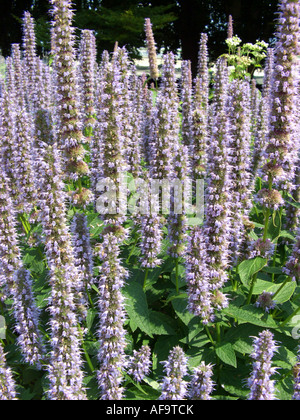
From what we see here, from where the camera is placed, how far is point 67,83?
16.1ft

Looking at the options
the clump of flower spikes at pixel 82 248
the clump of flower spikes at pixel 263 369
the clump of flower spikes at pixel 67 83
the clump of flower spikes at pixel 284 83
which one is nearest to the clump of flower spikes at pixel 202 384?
the clump of flower spikes at pixel 263 369

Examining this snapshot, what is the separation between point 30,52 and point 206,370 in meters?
8.43

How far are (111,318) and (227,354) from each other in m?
1.45

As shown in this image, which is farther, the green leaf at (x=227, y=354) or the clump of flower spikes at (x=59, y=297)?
the green leaf at (x=227, y=354)

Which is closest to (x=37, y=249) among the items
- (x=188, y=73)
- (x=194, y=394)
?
(x=194, y=394)

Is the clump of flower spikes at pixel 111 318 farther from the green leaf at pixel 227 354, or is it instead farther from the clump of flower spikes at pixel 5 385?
the green leaf at pixel 227 354

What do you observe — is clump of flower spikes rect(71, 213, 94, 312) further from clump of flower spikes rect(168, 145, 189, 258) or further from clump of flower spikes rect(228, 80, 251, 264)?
clump of flower spikes rect(228, 80, 251, 264)

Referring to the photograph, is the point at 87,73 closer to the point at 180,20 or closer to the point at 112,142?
the point at 112,142

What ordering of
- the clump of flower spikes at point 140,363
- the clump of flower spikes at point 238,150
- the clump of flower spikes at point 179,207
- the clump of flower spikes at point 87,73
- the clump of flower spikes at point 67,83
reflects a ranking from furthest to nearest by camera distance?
the clump of flower spikes at point 87,73 < the clump of flower spikes at point 67,83 < the clump of flower spikes at point 238,150 < the clump of flower spikes at point 179,207 < the clump of flower spikes at point 140,363

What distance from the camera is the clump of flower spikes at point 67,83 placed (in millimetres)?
4812

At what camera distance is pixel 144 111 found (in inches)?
305

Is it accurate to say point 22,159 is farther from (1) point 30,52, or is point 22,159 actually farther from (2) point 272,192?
(1) point 30,52

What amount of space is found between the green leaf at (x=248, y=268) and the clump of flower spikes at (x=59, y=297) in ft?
6.29

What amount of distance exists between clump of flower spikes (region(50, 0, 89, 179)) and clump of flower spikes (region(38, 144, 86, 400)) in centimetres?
144
